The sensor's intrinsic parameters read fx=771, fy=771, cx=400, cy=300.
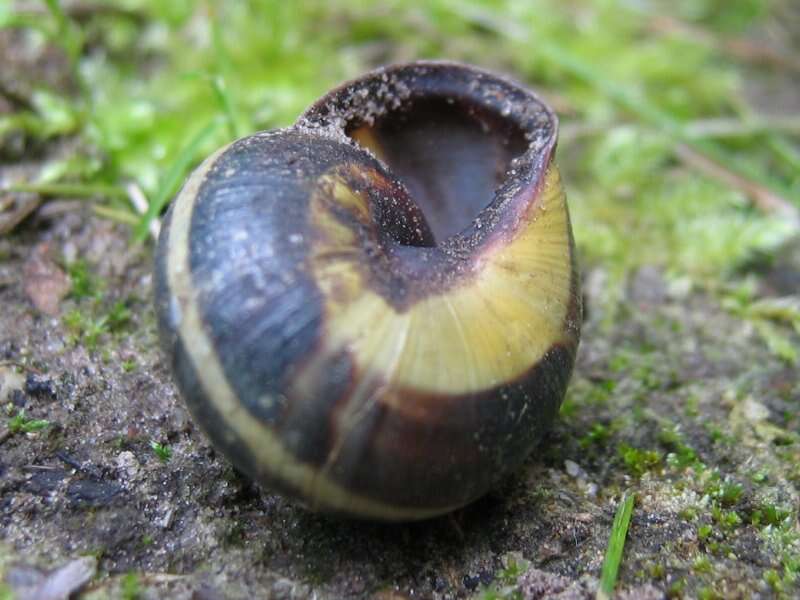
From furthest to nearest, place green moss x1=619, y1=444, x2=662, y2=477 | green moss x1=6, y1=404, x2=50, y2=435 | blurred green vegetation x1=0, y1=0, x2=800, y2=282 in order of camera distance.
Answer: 1. blurred green vegetation x1=0, y1=0, x2=800, y2=282
2. green moss x1=619, y1=444, x2=662, y2=477
3. green moss x1=6, y1=404, x2=50, y2=435

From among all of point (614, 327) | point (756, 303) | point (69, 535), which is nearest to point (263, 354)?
point (69, 535)

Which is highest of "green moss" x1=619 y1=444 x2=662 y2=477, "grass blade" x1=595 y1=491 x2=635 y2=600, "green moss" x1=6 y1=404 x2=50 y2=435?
"green moss" x1=6 y1=404 x2=50 y2=435

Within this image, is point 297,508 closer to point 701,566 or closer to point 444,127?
point 701,566

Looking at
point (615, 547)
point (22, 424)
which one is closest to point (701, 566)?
point (615, 547)

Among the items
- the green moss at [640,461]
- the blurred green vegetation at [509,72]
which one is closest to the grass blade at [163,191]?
the blurred green vegetation at [509,72]

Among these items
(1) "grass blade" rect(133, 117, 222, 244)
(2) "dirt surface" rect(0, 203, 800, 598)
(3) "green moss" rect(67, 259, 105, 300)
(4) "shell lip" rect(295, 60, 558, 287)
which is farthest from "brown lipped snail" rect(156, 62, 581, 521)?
(3) "green moss" rect(67, 259, 105, 300)

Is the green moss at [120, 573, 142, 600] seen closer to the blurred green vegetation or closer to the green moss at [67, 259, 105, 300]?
the green moss at [67, 259, 105, 300]
